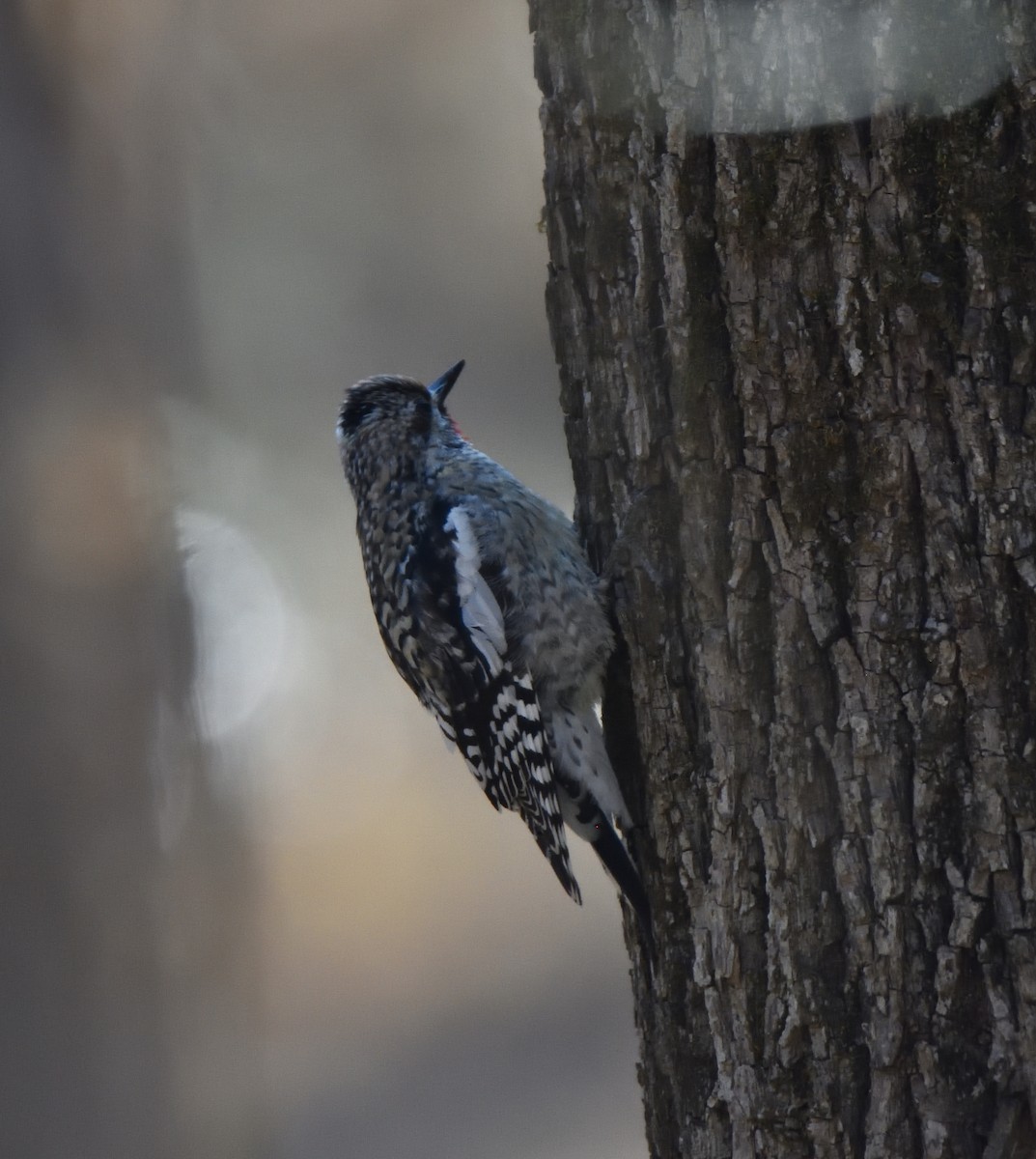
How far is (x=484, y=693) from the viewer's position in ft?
10.3

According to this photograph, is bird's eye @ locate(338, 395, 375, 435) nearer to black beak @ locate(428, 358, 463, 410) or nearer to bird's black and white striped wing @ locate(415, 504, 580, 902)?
black beak @ locate(428, 358, 463, 410)

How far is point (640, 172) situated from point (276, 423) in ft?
17.4

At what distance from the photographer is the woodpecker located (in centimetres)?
288

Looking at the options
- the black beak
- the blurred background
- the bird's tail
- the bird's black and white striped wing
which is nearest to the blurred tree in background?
the blurred background

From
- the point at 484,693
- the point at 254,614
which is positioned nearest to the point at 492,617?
the point at 484,693

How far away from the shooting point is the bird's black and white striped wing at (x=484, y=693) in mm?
3012

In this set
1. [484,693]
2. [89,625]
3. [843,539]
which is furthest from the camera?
[89,625]

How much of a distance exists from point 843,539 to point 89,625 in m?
2.45

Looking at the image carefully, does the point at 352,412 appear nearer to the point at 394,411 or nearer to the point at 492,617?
the point at 394,411

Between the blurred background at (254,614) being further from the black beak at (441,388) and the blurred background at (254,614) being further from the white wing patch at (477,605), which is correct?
the white wing patch at (477,605)

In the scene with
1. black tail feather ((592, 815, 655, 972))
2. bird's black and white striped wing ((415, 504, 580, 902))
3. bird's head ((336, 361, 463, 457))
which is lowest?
black tail feather ((592, 815, 655, 972))

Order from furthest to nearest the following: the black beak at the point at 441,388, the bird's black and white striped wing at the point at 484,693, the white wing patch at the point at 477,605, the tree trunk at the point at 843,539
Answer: the black beak at the point at 441,388, the white wing patch at the point at 477,605, the bird's black and white striped wing at the point at 484,693, the tree trunk at the point at 843,539

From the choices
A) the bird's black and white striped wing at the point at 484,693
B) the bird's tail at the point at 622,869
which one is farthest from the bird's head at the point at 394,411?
the bird's tail at the point at 622,869

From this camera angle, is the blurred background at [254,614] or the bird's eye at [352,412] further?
the bird's eye at [352,412]
